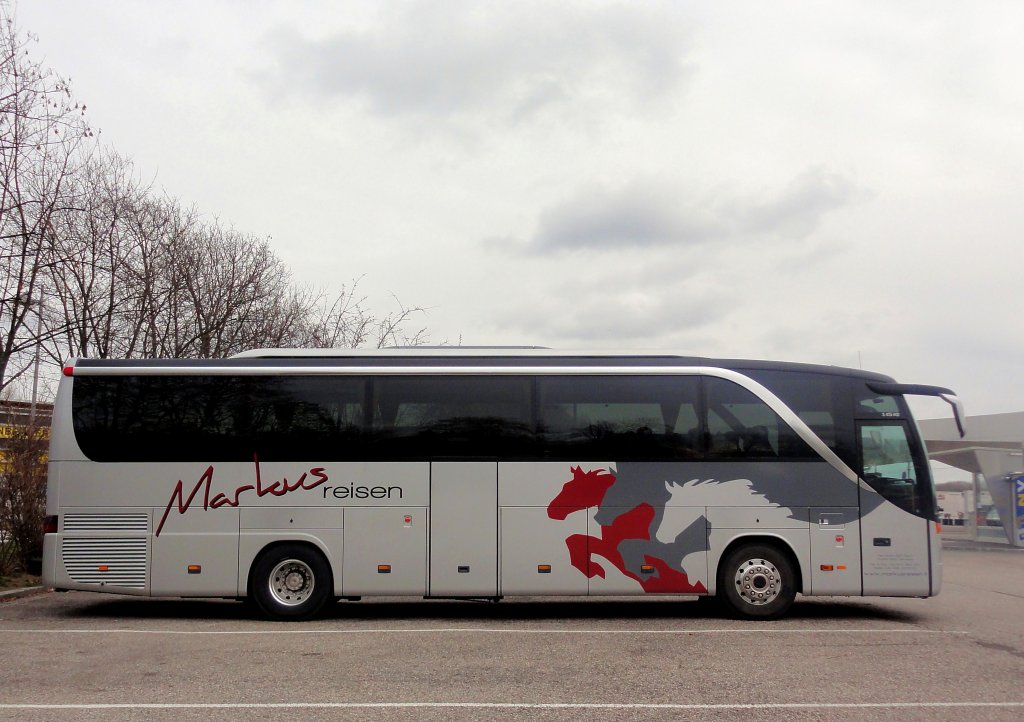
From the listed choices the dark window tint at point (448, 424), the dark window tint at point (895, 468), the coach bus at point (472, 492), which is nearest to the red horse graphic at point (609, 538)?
the coach bus at point (472, 492)

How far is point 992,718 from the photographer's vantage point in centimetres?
676

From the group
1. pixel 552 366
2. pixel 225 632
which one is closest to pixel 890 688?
pixel 552 366

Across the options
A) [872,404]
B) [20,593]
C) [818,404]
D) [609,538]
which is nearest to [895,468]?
[872,404]

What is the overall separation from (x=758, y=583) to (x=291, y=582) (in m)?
5.81

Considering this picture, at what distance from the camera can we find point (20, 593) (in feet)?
46.2

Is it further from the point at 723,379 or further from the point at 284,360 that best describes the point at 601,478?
the point at 284,360

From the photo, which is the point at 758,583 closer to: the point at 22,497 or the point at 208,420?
the point at 208,420

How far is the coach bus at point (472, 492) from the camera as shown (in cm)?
1200

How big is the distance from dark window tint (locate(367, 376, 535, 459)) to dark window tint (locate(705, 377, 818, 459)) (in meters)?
2.33

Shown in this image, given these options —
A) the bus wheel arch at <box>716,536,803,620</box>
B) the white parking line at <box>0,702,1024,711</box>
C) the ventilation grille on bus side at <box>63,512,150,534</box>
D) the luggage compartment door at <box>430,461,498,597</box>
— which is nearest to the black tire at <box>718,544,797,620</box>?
the bus wheel arch at <box>716,536,803,620</box>

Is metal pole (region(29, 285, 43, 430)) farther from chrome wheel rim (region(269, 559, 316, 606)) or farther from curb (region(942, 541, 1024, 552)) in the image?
curb (region(942, 541, 1024, 552))

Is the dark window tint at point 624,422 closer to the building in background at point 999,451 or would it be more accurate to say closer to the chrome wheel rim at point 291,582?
the chrome wheel rim at point 291,582

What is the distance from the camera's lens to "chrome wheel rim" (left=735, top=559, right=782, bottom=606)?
Answer: 39.2 feet

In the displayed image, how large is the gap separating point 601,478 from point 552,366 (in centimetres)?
154
